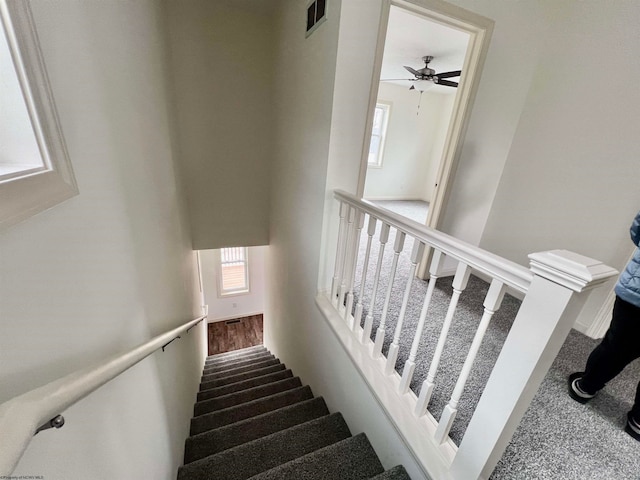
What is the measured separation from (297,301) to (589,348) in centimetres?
214

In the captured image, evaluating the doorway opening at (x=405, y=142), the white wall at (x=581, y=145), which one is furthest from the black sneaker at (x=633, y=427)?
the doorway opening at (x=405, y=142)

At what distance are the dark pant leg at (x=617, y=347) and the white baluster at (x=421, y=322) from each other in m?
0.78

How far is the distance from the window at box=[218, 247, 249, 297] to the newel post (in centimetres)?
555

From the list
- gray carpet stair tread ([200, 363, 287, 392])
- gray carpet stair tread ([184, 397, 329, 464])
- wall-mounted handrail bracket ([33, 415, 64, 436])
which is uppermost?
wall-mounted handrail bracket ([33, 415, 64, 436])

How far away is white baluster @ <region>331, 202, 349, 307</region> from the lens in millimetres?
Answer: 1662

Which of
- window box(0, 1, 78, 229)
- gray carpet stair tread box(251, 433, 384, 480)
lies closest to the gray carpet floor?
gray carpet stair tread box(251, 433, 384, 480)

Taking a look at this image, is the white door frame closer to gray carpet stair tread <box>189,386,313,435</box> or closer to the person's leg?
the person's leg

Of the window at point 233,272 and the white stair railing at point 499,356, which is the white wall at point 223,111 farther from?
the window at point 233,272

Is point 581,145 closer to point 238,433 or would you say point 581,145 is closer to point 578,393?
point 578,393

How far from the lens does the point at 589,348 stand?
171cm

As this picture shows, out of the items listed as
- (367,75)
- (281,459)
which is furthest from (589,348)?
(367,75)

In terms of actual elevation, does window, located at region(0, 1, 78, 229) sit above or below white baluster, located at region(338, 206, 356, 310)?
above

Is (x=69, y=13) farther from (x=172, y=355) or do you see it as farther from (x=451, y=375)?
(x=451, y=375)

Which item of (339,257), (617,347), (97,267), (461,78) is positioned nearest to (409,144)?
(461,78)
